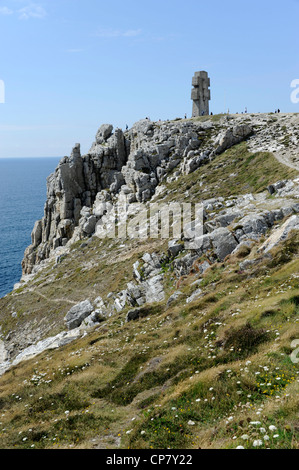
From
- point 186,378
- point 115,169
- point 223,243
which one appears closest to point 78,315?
point 223,243

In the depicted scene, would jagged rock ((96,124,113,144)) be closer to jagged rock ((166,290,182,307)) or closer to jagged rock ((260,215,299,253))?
jagged rock ((166,290,182,307))

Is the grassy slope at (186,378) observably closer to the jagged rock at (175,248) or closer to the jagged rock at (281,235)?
the jagged rock at (281,235)

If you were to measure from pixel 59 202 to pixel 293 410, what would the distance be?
94.0 meters

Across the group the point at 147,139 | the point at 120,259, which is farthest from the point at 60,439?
the point at 147,139

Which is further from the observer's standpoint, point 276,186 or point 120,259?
point 120,259

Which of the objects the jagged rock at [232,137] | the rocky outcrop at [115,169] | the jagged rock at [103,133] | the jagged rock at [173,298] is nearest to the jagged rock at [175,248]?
the jagged rock at [173,298]

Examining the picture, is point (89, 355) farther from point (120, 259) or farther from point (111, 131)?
point (111, 131)

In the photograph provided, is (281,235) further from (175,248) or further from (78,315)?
(78,315)

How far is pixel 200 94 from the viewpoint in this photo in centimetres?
10519

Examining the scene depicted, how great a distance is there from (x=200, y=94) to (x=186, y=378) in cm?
10745

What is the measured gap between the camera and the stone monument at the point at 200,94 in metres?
103

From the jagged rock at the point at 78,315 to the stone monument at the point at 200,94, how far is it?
3380 inches

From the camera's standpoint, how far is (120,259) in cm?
5422
